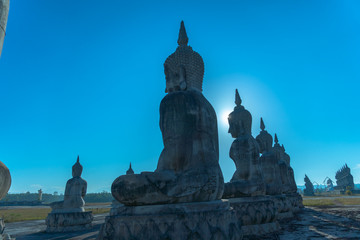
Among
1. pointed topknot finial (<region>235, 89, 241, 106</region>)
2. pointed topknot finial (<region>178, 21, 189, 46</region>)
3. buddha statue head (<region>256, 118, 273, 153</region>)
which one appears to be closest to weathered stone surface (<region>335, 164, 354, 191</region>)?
buddha statue head (<region>256, 118, 273, 153</region>)

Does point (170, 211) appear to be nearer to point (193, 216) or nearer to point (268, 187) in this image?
point (193, 216)

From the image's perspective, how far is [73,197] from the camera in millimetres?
9844

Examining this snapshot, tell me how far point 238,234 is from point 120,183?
1869 millimetres

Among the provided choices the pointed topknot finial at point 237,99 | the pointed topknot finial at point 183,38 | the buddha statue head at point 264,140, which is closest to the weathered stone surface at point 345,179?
the buddha statue head at point 264,140

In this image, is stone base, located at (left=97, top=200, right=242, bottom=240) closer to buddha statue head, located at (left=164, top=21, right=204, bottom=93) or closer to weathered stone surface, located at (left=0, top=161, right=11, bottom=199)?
weathered stone surface, located at (left=0, top=161, right=11, bottom=199)

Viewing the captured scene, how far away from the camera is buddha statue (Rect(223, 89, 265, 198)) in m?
6.03

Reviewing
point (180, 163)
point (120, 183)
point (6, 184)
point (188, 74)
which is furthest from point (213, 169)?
point (6, 184)

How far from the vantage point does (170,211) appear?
10.6 feet

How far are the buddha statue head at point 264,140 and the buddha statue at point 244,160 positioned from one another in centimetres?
351

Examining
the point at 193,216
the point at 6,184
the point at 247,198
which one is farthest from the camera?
the point at 247,198

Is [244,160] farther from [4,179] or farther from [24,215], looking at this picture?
[24,215]

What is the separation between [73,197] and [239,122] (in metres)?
7.29

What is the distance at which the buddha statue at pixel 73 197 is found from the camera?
31.9 feet

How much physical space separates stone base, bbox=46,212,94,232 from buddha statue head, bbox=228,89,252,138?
6.83 metres
